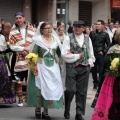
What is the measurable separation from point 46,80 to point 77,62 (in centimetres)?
65

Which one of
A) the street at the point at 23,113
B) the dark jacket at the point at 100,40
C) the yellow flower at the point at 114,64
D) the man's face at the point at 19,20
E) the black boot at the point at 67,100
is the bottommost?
the street at the point at 23,113

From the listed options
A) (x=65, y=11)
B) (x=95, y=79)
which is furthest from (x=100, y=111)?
(x=65, y=11)

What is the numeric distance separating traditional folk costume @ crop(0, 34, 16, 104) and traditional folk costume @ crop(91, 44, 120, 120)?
263 centimetres

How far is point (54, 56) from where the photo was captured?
25.1 ft

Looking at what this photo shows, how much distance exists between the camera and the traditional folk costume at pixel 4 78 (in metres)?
8.82

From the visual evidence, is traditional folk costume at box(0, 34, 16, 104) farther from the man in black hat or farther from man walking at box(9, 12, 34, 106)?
the man in black hat

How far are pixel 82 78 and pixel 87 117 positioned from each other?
0.87m

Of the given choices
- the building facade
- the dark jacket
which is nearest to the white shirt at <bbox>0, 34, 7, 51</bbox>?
the dark jacket

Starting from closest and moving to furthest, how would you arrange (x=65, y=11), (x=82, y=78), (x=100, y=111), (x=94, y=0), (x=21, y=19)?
(x=100, y=111) → (x=82, y=78) → (x=21, y=19) → (x=65, y=11) → (x=94, y=0)

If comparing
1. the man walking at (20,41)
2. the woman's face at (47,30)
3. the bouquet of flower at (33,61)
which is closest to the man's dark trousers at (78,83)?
the bouquet of flower at (33,61)

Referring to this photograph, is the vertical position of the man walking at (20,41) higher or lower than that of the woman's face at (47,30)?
lower

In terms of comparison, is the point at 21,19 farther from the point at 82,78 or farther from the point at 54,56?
the point at 82,78

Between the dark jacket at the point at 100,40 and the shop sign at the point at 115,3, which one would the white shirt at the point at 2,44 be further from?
the shop sign at the point at 115,3

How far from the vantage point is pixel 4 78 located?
888cm
